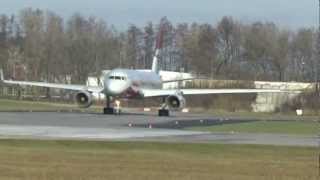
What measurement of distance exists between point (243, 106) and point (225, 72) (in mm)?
52297

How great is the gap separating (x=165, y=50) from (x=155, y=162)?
158 m

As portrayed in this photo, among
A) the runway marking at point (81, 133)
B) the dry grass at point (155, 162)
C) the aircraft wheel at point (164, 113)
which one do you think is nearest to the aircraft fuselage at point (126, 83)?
the aircraft wheel at point (164, 113)

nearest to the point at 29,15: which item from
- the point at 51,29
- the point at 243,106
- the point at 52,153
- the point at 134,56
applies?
the point at 51,29

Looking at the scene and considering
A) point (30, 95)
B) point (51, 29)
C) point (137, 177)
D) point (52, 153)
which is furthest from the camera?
point (51, 29)

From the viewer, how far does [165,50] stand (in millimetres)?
177125

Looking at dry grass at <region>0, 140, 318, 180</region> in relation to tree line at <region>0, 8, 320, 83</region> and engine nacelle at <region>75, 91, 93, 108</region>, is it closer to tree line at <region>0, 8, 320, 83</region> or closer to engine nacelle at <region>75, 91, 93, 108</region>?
engine nacelle at <region>75, 91, 93, 108</region>

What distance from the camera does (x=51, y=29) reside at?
553 ft

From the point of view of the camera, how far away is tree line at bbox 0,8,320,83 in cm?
14700

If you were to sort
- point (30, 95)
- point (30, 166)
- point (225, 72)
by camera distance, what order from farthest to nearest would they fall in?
point (225, 72), point (30, 95), point (30, 166)

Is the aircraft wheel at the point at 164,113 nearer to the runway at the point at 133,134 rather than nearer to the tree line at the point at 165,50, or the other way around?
the runway at the point at 133,134

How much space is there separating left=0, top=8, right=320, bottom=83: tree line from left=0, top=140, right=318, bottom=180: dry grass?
113 metres

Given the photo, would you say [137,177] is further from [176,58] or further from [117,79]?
[176,58]

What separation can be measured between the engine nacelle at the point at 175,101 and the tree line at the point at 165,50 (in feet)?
242

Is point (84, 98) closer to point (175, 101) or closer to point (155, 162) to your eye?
point (175, 101)
